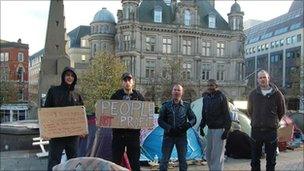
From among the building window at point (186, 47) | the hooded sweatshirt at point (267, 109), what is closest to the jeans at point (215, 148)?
the hooded sweatshirt at point (267, 109)

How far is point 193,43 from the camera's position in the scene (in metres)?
62.7

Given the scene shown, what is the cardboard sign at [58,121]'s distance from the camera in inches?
286

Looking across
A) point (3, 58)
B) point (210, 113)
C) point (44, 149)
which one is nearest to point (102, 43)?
point (3, 58)

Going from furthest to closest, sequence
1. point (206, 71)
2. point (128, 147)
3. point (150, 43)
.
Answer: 1. point (206, 71)
2. point (150, 43)
3. point (128, 147)

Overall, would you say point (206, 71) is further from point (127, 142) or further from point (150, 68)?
point (127, 142)

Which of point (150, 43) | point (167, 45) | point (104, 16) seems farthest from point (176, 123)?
point (104, 16)

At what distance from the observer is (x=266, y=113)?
7.69 metres

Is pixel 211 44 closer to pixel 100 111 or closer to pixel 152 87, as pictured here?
pixel 152 87

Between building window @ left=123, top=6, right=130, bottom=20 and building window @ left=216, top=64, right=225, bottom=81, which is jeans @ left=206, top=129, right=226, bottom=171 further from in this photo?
building window @ left=216, top=64, right=225, bottom=81

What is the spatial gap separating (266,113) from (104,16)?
191 feet

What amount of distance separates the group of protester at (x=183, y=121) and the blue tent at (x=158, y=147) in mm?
2835

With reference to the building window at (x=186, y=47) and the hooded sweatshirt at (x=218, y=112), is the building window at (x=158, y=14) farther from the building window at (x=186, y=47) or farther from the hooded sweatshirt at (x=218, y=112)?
the hooded sweatshirt at (x=218, y=112)

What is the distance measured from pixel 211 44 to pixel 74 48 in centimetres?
3097

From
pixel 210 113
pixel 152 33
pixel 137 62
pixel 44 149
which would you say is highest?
pixel 152 33
